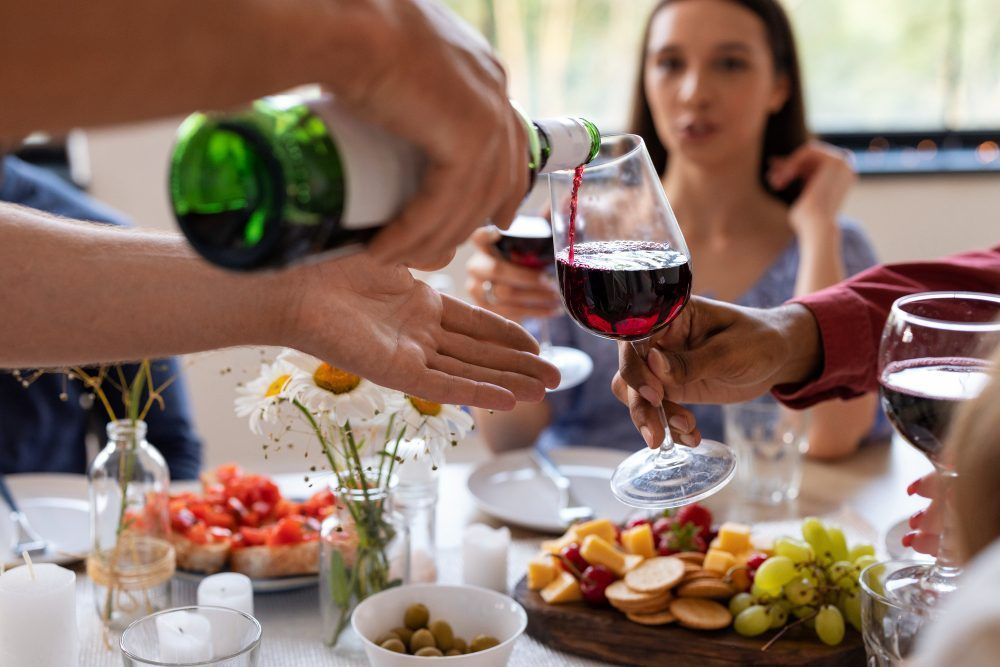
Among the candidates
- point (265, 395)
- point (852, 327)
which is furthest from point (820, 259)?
point (265, 395)

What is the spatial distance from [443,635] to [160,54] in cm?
76

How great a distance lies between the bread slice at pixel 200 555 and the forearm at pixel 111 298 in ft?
1.23

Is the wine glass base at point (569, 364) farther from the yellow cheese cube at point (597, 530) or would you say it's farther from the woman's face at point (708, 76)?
the woman's face at point (708, 76)

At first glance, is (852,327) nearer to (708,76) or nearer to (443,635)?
(443,635)

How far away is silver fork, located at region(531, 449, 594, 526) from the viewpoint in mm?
1677

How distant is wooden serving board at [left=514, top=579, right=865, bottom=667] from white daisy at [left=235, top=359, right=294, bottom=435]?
38 cm

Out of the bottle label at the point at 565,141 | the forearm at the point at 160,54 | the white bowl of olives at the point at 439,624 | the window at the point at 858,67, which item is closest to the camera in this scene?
the forearm at the point at 160,54

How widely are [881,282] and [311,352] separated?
77cm

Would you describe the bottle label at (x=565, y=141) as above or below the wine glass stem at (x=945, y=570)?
above

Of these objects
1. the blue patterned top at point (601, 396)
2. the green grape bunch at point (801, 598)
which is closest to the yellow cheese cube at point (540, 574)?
the green grape bunch at point (801, 598)

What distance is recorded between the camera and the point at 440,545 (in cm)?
163

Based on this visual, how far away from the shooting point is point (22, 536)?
161 centimetres

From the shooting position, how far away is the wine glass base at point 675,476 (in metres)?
1.15

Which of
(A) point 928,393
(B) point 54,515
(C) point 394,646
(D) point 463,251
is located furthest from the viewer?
(D) point 463,251
